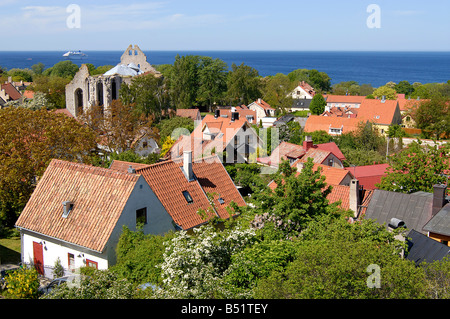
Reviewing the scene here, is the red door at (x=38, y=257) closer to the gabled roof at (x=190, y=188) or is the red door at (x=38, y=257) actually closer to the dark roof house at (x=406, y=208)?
the gabled roof at (x=190, y=188)

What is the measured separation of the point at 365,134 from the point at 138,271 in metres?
46.6

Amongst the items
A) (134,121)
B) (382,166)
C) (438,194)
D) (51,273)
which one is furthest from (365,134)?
(51,273)

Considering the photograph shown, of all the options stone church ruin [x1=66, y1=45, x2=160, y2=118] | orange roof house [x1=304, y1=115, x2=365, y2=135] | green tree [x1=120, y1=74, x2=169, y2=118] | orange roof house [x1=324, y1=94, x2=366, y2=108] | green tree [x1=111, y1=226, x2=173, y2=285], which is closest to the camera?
green tree [x1=111, y1=226, x2=173, y2=285]

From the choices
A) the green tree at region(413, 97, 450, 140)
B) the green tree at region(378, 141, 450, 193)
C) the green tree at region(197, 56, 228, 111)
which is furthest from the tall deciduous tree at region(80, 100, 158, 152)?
the green tree at region(413, 97, 450, 140)

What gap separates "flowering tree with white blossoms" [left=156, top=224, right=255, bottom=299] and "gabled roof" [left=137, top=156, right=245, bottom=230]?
Answer: 7467 millimetres

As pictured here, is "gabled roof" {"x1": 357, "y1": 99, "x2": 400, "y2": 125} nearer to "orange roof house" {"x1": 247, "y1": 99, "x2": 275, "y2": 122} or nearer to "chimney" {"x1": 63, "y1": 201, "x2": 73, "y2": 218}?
"orange roof house" {"x1": 247, "y1": 99, "x2": 275, "y2": 122}

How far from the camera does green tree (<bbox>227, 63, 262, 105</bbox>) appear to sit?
86.7 m

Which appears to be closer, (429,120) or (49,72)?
(429,120)

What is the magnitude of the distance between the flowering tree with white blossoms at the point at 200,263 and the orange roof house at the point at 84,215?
474cm

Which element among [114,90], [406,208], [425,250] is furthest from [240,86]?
[425,250]

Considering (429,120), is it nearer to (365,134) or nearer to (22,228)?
(365,134)

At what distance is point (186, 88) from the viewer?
77.7 metres

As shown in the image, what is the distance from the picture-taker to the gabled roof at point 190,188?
23.8 metres

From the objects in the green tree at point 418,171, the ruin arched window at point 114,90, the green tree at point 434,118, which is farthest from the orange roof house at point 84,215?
the green tree at point 434,118
